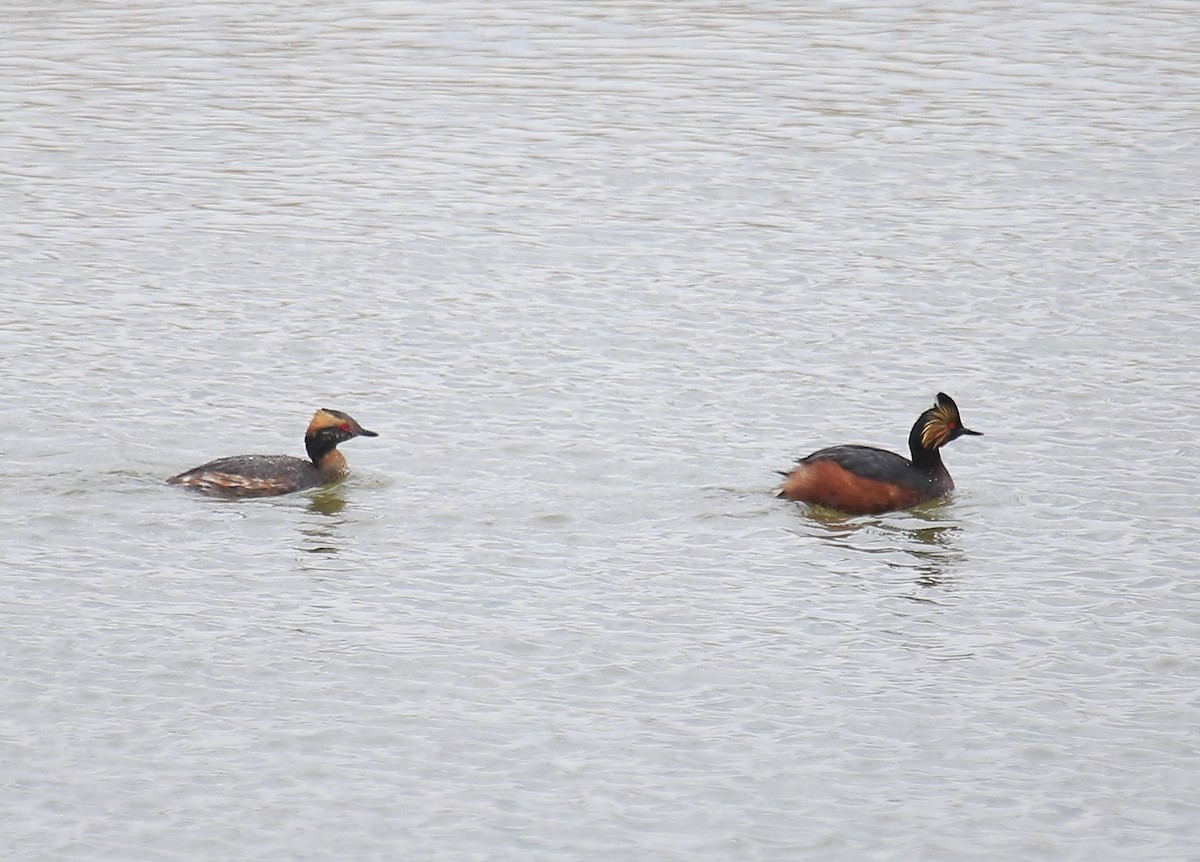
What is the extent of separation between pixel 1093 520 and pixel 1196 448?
68.0 inches

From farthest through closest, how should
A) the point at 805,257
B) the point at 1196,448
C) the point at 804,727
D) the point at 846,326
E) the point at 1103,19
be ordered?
1. the point at 1103,19
2. the point at 805,257
3. the point at 846,326
4. the point at 1196,448
5. the point at 804,727

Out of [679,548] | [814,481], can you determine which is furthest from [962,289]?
[679,548]

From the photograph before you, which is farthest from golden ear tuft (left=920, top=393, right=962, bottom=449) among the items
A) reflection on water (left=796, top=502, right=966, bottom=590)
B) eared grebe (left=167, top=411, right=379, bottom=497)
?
eared grebe (left=167, top=411, right=379, bottom=497)

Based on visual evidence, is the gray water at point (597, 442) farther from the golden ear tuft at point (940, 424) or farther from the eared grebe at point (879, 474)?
the golden ear tuft at point (940, 424)

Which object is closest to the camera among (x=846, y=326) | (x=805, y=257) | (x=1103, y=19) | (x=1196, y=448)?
(x=1196, y=448)

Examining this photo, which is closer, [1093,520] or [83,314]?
[1093,520]

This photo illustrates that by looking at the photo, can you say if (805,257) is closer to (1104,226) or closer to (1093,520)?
(1104,226)

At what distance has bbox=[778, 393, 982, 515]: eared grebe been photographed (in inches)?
519

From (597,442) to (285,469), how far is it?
2.25 metres

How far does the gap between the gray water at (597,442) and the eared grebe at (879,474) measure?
0.19 meters

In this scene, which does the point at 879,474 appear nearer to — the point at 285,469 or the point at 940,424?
the point at 940,424

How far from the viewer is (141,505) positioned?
43.0 feet

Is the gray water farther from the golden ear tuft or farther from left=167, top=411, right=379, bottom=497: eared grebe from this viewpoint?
the golden ear tuft

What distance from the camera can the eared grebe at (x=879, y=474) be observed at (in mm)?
13188
